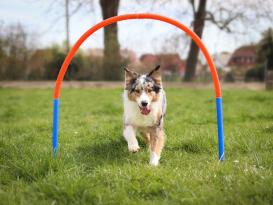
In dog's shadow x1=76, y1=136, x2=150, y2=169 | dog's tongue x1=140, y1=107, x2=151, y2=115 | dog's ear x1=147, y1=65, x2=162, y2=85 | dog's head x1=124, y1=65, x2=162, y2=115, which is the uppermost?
dog's ear x1=147, y1=65, x2=162, y2=85

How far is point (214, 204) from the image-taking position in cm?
298

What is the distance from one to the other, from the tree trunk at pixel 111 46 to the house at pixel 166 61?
192 centimetres

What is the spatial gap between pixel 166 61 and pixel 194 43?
2.68 metres

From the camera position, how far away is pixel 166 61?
1032 inches

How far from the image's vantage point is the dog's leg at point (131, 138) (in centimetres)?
472

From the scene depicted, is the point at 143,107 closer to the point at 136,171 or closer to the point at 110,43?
the point at 136,171

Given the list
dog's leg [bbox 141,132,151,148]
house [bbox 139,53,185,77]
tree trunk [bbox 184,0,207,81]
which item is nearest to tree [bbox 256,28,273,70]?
house [bbox 139,53,185,77]

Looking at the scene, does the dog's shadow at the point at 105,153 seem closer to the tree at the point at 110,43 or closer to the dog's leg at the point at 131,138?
the dog's leg at the point at 131,138

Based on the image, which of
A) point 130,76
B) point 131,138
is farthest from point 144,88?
point 131,138

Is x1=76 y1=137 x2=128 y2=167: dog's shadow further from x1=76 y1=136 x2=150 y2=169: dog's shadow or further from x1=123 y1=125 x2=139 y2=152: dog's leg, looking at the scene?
x1=123 y1=125 x2=139 y2=152: dog's leg

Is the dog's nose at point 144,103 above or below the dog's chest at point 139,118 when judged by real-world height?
above

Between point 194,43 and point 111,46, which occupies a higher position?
point 194,43

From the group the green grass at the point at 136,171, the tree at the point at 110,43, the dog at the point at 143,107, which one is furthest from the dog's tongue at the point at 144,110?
the tree at the point at 110,43

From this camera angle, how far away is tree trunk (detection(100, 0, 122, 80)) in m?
23.2
